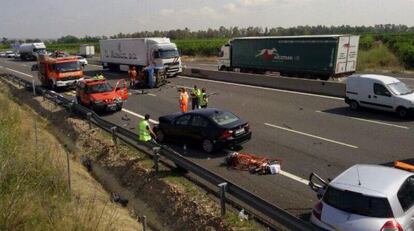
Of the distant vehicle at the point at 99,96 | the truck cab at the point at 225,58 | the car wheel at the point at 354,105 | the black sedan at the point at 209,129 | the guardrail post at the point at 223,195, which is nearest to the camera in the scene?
the guardrail post at the point at 223,195

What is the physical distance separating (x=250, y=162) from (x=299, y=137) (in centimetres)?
381

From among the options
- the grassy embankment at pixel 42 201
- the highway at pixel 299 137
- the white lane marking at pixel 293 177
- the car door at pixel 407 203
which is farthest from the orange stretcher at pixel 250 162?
the car door at pixel 407 203

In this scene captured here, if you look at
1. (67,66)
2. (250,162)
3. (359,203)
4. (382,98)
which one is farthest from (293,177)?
(67,66)

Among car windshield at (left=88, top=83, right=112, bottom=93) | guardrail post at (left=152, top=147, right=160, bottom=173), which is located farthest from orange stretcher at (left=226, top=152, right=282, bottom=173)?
car windshield at (left=88, top=83, right=112, bottom=93)

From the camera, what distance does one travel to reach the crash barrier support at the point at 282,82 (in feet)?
81.5

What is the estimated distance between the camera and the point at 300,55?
105 ft

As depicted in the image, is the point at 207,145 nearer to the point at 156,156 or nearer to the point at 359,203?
the point at 156,156

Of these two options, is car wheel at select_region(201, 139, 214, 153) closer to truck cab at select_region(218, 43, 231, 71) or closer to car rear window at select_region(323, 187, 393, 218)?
car rear window at select_region(323, 187, 393, 218)

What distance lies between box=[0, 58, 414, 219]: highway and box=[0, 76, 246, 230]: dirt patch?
1.60 m

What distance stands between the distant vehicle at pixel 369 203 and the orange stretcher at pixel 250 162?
4396 millimetres

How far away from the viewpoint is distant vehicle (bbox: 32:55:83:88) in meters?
30.8

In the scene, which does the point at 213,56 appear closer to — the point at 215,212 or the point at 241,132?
the point at 241,132

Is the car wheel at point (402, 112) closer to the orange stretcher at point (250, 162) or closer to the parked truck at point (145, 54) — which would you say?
the orange stretcher at point (250, 162)

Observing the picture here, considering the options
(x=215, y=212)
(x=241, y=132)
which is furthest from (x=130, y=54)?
(x=215, y=212)
